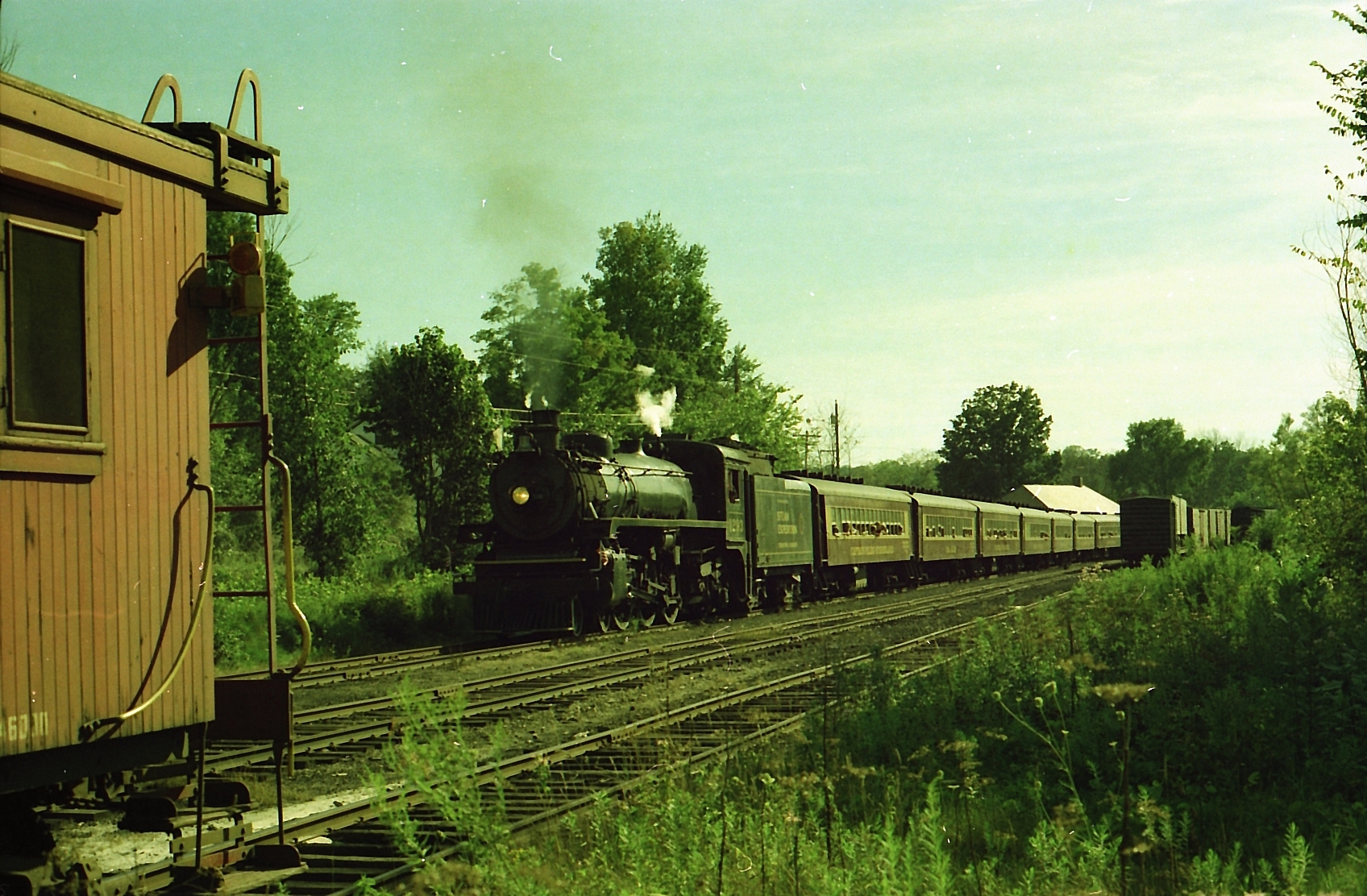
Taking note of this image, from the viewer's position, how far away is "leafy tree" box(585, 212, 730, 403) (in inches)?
2313

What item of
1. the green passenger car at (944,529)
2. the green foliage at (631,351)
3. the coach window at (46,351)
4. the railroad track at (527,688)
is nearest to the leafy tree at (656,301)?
the green foliage at (631,351)

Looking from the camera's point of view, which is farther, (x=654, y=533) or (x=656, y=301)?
(x=656, y=301)

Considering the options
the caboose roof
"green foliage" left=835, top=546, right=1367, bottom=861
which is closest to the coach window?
the caboose roof

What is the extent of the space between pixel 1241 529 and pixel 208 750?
51568 mm

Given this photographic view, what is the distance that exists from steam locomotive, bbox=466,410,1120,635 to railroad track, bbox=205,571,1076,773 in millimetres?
1893

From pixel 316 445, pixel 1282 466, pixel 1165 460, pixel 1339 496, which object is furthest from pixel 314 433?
pixel 1165 460

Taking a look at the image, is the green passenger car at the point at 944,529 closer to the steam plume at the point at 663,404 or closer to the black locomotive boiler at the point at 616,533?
the steam plume at the point at 663,404

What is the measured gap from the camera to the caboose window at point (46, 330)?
452 cm

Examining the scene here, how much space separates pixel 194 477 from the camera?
545cm

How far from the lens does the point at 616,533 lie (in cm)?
1970

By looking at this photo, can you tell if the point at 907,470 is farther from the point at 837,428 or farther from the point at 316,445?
the point at 316,445

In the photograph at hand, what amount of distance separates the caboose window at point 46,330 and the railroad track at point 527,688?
1.77 meters

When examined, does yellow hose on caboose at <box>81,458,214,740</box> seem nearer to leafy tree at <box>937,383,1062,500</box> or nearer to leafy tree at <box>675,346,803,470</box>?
leafy tree at <box>675,346,803,470</box>

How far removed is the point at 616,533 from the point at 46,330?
15218 millimetres
